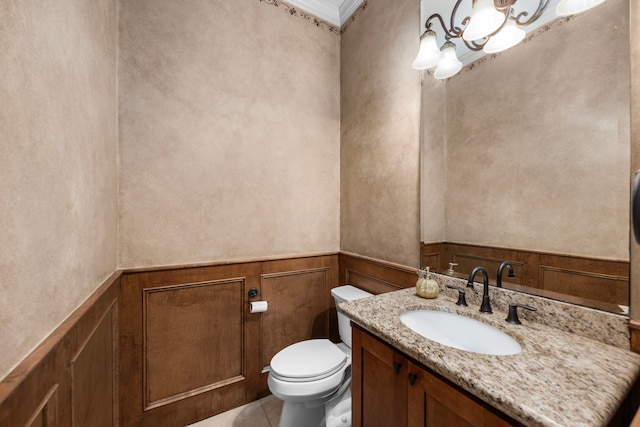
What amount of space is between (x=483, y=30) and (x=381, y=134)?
754mm

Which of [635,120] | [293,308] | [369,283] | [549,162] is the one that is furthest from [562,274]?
[293,308]

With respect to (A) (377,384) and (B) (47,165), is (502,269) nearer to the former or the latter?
(A) (377,384)

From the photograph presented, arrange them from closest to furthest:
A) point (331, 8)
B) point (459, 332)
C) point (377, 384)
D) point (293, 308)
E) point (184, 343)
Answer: point (377, 384) < point (459, 332) < point (184, 343) < point (293, 308) < point (331, 8)

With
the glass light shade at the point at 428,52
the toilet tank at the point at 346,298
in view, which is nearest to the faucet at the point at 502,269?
the toilet tank at the point at 346,298

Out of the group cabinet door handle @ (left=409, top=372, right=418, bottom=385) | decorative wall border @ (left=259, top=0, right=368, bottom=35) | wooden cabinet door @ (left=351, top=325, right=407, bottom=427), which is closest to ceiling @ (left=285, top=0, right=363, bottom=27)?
decorative wall border @ (left=259, top=0, right=368, bottom=35)

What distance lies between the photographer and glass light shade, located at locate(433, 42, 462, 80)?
132cm

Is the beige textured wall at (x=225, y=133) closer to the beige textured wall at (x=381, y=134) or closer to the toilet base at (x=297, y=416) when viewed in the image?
the beige textured wall at (x=381, y=134)

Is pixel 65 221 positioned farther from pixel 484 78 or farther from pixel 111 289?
pixel 484 78

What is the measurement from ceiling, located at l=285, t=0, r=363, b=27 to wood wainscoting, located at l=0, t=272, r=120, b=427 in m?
2.23

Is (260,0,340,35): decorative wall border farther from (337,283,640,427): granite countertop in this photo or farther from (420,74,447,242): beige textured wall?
(337,283,640,427): granite countertop

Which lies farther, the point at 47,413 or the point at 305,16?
the point at 305,16

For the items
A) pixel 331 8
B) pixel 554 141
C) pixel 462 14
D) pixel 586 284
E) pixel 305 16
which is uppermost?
pixel 331 8

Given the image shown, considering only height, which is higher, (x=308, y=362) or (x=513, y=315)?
(x=513, y=315)

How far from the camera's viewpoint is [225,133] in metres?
1.66
